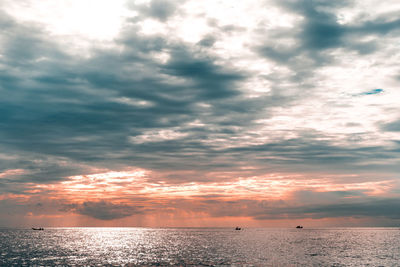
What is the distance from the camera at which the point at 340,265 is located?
112m

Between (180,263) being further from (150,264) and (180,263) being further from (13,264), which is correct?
(13,264)

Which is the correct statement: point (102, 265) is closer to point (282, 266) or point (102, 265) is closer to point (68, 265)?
point (68, 265)

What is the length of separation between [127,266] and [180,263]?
16515 mm

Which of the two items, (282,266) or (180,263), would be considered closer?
(282,266)

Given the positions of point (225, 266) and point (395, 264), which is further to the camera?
point (395, 264)

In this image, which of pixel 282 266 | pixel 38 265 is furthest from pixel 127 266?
pixel 282 266

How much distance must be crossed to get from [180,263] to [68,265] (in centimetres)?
3423

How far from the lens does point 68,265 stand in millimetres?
111125

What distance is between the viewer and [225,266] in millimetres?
105062

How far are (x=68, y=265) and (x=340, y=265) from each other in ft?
274

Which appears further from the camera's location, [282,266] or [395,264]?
[395,264]

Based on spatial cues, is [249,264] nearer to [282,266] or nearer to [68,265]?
[282,266]

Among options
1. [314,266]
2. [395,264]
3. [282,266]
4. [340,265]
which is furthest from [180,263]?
[395,264]

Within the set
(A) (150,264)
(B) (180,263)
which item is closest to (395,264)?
(B) (180,263)
